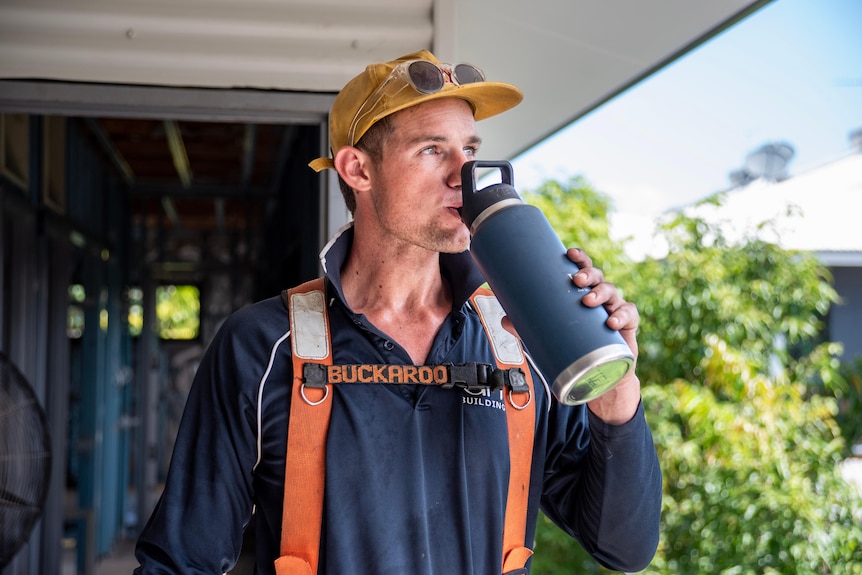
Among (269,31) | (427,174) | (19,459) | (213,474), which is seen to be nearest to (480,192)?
(427,174)

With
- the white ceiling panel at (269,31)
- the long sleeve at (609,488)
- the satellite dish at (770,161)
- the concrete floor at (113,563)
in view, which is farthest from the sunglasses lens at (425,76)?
the satellite dish at (770,161)

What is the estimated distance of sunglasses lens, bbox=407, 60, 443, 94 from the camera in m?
1.37

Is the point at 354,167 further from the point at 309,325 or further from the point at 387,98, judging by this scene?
the point at 309,325

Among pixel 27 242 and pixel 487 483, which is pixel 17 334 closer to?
pixel 27 242

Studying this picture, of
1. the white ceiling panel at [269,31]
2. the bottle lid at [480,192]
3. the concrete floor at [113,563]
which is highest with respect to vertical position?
the white ceiling panel at [269,31]

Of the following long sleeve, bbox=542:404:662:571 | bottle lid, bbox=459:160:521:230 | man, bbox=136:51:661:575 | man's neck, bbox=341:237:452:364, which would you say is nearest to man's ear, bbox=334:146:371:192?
man, bbox=136:51:661:575

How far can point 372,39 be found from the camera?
2.42m

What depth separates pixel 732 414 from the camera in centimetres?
427

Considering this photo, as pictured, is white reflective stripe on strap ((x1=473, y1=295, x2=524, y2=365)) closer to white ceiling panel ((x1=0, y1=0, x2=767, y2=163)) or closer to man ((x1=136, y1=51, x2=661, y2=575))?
man ((x1=136, y1=51, x2=661, y2=575))

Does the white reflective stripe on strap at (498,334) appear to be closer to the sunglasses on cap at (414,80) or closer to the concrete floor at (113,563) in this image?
the sunglasses on cap at (414,80)

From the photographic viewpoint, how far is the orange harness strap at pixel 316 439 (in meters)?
1.31

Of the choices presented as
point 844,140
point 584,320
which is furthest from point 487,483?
point 844,140

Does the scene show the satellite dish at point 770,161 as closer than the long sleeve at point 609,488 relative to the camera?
No

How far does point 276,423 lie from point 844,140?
757 cm
